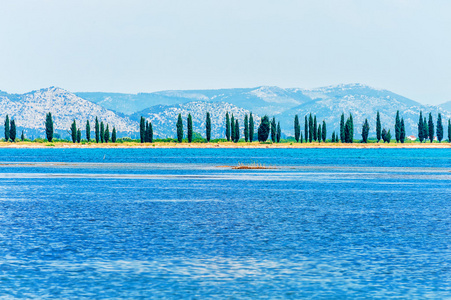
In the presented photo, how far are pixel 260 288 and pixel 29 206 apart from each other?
27.6 meters

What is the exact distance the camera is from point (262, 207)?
44656mm

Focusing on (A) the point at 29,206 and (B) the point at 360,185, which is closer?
(A) the point at 29,206

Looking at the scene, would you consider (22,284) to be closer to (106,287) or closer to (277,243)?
(106,287)

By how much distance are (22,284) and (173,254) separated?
21.9 feet

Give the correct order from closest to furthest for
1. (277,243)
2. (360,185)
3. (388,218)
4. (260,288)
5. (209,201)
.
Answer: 1. (260,288)
2. (277,243)
3. (388,218)
4. (209,201)
5. (360,185)

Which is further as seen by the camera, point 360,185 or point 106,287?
point 360,185

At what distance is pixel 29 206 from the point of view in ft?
146

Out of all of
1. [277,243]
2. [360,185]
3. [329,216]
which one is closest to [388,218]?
[329,216]

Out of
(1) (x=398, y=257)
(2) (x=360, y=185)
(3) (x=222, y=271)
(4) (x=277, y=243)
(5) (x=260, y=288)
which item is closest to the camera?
(5) (x=260, y=288)

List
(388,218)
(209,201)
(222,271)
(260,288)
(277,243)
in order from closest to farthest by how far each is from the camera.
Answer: (260,288) → (222,271) → (277,243) → (388,218) → (209,201)

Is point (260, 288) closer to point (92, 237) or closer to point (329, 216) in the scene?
point (92, 237)

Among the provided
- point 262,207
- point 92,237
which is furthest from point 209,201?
point 92,237

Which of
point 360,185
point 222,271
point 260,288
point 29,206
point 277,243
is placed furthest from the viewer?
point 360,185

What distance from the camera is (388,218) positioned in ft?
127
